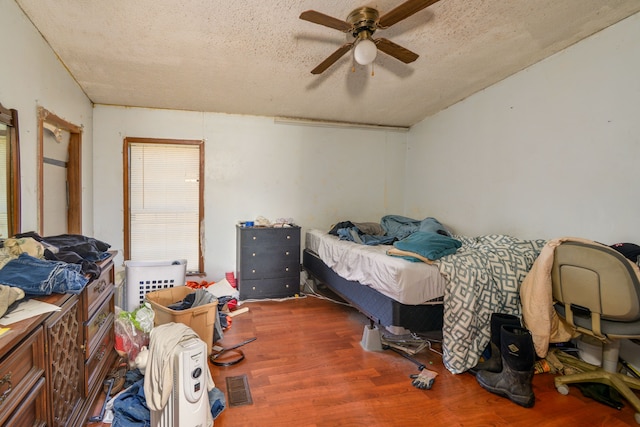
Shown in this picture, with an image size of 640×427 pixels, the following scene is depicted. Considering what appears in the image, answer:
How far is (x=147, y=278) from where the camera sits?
3.03 metres

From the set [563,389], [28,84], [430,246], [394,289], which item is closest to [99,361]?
[28,84]

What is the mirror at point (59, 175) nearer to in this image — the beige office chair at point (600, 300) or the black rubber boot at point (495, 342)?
the black rubber boot at point (495, 342)

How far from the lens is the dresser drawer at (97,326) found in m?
1.60

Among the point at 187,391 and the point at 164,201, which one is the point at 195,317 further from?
the point at 164,201

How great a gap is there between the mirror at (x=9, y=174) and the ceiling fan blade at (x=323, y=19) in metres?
1.65

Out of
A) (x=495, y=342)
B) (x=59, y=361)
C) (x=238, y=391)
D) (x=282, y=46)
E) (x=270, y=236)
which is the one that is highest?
(x=282, y=46)

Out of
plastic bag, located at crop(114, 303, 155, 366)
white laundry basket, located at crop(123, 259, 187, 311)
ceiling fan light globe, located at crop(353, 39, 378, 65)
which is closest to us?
ceiling fan light globe, located at crop(353, 39, 378, 65)

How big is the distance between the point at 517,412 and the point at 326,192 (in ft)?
10.2

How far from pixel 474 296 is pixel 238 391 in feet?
5.44

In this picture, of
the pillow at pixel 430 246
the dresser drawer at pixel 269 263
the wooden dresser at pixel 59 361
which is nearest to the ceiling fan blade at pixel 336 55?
the pillow at pixel 430 246

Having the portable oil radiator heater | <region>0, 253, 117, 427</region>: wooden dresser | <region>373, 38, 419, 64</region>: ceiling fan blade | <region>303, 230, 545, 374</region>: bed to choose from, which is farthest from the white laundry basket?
<region>373, 38, 419, 64</region>: ceiling fan blade

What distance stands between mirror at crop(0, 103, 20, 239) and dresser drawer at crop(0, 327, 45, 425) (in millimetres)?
922

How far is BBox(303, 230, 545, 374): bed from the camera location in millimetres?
2070

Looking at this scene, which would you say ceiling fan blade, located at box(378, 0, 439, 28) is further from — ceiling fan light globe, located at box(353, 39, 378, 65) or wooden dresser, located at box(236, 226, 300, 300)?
A: wooden dresser, located at box(236, 226, 300, 300)
